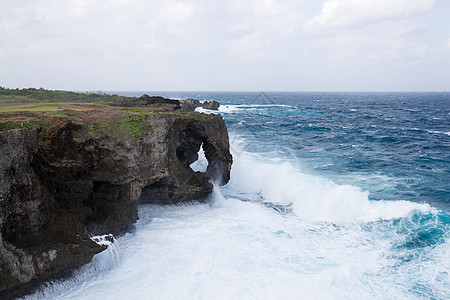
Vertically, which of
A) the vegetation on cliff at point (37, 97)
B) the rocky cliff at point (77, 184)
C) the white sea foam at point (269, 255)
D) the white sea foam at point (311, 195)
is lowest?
the white sea foam at point (269, 255)

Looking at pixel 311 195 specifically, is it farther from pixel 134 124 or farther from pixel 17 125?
pixel 17 125

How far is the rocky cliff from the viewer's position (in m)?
11.5

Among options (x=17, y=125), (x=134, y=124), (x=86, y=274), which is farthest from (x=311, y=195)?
(x=17, y=125)

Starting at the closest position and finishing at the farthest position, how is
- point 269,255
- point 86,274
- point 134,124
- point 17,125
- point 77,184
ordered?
point 17,125 → point 86,274 → point 269,255 → point 77,184 → point 134,124

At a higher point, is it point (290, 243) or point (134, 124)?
point (134, 124)

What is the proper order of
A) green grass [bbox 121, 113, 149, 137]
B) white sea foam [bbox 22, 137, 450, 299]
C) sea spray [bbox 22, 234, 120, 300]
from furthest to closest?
1. green grass [bbox 121, 113, 149, 137]
2. white sea foam [bbox 22, 137, 450, 299]
3. sea spray [bbox 22, 234, 120, 300]

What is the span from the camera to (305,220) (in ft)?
61.5

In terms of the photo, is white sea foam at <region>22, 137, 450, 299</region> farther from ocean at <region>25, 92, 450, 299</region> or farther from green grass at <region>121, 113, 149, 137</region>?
green grass at <region>121, 113, 149, 137</region>

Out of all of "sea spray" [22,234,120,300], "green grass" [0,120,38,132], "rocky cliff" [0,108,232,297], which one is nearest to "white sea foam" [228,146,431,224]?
"rocky cliff" [0,108,232,297]

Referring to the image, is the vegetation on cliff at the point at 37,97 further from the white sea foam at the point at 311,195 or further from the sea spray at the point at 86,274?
the sea spray at the point at 86,274

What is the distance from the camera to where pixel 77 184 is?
48.6 feet

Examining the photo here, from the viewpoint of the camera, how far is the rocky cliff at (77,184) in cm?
1148

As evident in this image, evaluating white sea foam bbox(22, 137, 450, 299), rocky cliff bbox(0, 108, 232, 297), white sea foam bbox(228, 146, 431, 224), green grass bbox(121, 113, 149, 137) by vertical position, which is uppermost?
green grass bbox(121, 113, 149, 137)

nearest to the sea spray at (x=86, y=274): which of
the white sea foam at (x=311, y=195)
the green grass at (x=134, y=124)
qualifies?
the green grass at (x=134, y=124)
